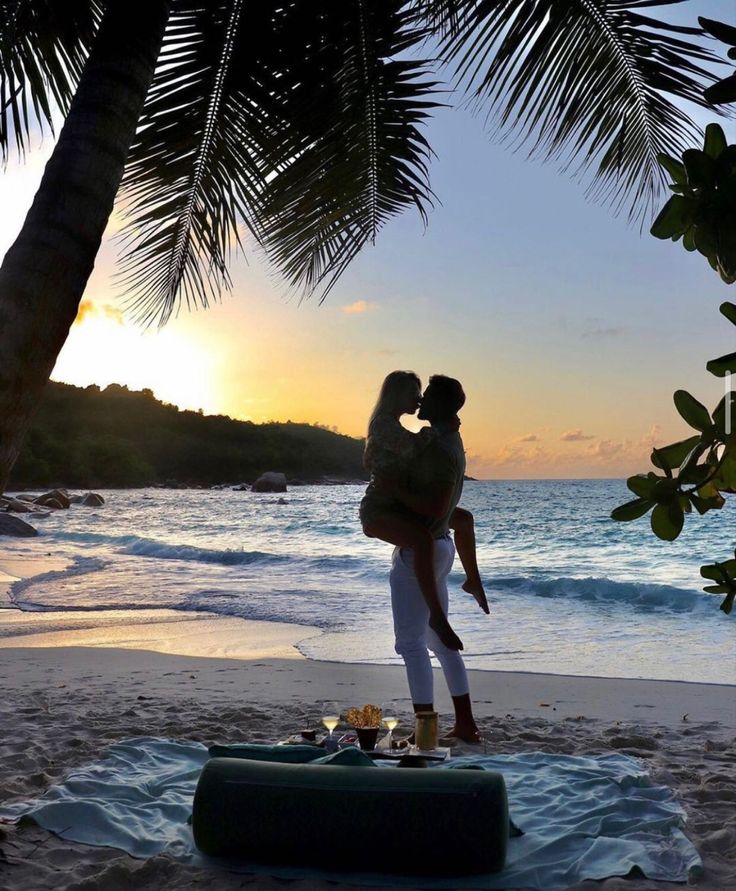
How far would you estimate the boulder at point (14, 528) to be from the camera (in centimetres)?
2464

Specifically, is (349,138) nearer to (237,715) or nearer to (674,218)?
(237,715)

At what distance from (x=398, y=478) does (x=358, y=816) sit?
1945mm

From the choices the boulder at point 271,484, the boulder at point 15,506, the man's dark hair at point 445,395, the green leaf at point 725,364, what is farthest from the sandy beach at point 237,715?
the boulder at point 271,484

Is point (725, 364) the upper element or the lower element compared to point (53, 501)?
upper

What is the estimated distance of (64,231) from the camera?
3146 millimetres

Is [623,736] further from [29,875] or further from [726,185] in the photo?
[726,185]

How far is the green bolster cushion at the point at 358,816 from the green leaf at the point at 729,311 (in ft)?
8.26

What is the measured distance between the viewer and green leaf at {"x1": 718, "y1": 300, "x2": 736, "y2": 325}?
0.92 metres

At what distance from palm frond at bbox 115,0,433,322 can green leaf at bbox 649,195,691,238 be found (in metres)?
4.69

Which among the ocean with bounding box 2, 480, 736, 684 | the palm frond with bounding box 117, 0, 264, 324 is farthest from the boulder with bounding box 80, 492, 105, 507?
the palm frond with bounding box 117, 0, 264, 324

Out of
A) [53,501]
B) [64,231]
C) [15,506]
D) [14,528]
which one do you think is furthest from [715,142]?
[53,501]

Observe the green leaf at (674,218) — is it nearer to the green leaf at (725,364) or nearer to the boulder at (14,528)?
the green leaf at (725,364)

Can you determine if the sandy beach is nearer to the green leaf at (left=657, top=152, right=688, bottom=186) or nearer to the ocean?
the ocean

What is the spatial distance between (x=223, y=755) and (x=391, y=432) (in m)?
1.88
